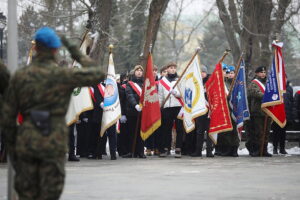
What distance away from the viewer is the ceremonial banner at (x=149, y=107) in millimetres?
19344

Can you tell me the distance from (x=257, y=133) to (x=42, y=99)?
40.9 feet

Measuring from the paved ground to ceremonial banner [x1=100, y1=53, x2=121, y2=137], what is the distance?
0.80 meters

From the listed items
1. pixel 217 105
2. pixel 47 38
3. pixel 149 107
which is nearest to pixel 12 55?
pixel 47 38

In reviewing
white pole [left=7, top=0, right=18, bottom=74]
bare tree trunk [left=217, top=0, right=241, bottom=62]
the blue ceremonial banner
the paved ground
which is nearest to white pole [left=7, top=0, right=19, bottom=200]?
white pole [left=7, top=0, right=18, bottom=74]

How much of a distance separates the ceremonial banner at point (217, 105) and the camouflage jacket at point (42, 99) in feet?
37.5

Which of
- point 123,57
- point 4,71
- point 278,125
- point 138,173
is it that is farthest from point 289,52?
point 4,71

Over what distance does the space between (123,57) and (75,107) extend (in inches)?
1932

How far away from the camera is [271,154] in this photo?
20.0 meters

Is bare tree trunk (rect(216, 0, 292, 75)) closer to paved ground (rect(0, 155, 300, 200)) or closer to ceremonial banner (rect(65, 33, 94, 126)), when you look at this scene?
ceremonial banner (rect(65, 33, 94, 126))

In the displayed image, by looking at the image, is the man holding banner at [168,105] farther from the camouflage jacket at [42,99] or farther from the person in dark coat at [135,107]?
the camouflage jacket at [42,99]

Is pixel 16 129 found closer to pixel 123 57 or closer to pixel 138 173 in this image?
pixel 138 173

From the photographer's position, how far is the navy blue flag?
19906 millimetres

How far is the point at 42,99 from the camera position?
7.96 meters

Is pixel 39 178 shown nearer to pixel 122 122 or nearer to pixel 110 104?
pixel 110 104
